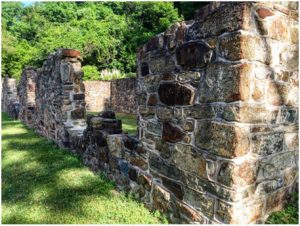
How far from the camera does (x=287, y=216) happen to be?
226 cm

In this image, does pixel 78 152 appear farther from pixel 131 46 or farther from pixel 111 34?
pixel 111 34

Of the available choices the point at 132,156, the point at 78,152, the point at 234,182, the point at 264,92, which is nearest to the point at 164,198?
the point at 132,156

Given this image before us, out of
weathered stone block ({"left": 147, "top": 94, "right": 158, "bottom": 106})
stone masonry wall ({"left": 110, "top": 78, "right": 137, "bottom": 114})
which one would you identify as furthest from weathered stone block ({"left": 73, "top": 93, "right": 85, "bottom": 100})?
stone masonry wall ({"left": 110, "top": 78, "right": 137, "bottom": 114})

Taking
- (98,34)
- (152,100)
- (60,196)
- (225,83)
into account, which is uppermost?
(98,34)

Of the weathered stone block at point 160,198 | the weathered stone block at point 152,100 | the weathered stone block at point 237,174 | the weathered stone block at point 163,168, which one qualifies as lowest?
the weathered stone block at point 160,198

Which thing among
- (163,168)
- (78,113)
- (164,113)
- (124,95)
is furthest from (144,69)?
(124,95)

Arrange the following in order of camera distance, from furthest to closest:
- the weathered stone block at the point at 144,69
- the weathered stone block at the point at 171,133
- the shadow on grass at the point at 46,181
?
1. the shadow on grass at the point at 46,181
2. the weathered stone block at the point at 144,69
3. the weathered stone block at the point at 171,133

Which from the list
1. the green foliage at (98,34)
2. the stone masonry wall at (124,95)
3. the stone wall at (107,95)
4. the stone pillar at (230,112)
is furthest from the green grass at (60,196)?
the green foliage at (98,34)

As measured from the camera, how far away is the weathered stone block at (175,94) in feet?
7.64

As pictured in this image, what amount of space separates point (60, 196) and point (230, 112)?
2.42 metres

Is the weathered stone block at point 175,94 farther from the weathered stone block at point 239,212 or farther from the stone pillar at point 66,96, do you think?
the stone pillar at point 66,96

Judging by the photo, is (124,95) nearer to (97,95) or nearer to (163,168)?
(97,95)

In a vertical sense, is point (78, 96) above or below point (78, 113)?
above

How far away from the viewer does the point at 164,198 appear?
2.69m
